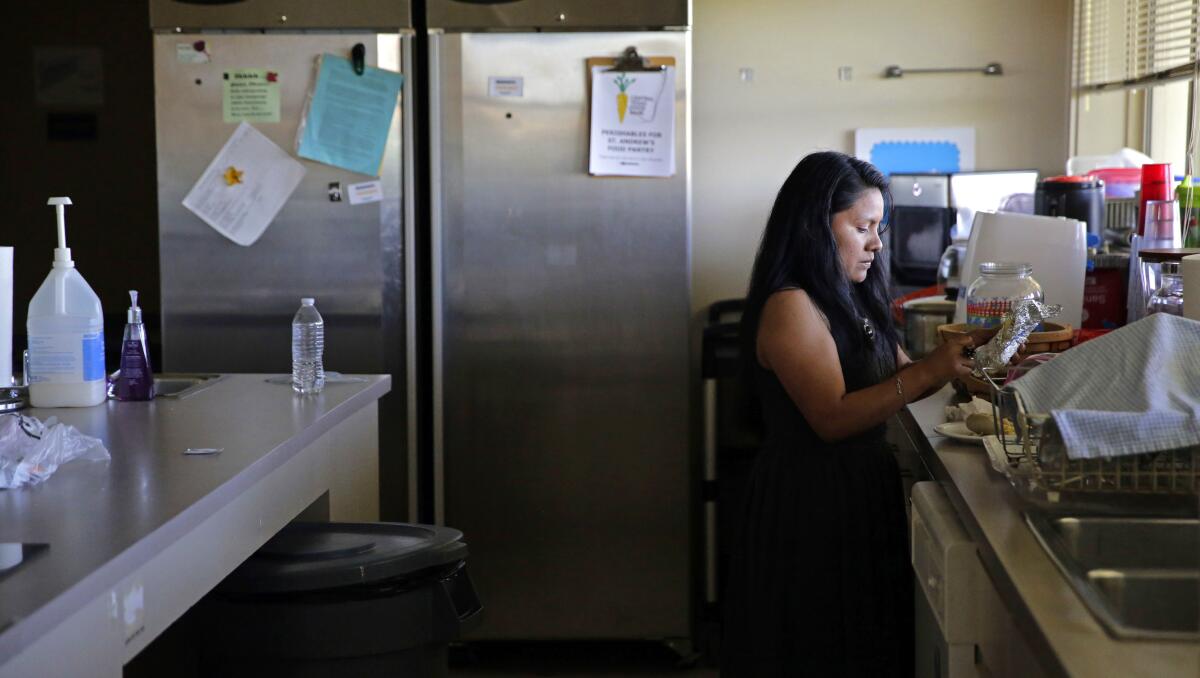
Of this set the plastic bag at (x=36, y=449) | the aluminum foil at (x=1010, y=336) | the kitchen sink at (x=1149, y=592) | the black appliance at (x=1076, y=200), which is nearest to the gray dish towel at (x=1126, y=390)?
the kitchen sink at (x=1149, y=592)

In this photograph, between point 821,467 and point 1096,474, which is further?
point 821,467

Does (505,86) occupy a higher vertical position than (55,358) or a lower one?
higher

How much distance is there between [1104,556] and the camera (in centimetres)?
139

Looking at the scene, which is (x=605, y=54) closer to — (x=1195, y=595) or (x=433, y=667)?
(x=433, y=667)

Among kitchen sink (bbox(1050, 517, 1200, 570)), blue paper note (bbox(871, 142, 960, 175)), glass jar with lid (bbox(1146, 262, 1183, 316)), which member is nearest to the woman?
glass jar with lid (bbox(1146, 262, 1183, 316))

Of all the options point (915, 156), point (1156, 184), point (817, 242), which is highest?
point (915, 156)

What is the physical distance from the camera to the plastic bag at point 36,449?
1.68 m

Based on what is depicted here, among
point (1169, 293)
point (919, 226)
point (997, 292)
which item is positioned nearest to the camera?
point (1169, 293)

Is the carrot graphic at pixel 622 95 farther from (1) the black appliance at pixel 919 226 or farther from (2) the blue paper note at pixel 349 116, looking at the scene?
(1) the black appliance at pixel 919 226

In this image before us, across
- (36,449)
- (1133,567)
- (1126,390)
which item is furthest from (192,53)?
(1133,567)

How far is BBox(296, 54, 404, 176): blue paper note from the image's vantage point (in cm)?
329

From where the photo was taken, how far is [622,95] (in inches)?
130

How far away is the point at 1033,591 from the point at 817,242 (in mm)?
1115

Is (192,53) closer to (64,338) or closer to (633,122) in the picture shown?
(633,122)
